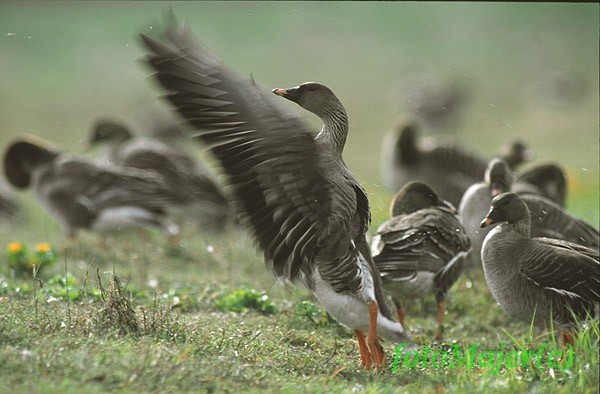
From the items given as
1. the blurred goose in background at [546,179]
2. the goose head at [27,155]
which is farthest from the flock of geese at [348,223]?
the goose head at [27,155]

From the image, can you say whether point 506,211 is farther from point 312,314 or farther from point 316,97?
point 316,97

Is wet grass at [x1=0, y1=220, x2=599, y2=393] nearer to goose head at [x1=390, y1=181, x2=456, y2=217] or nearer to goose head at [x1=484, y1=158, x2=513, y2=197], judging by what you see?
goose head at [x1=390, y1=181, x2=456, y2=217]

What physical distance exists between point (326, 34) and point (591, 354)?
87.3 feet

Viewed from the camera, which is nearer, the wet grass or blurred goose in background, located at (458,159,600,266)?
the wet grass

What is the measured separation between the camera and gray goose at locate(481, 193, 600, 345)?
6543 mm

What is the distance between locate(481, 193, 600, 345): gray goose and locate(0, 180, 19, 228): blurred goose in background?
34.3 ft

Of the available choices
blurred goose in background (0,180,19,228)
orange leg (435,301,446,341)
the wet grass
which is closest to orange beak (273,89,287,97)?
the wet grass

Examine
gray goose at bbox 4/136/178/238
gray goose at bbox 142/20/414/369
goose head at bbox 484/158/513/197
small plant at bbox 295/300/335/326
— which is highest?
gray goose at bbox 142/20/414/369

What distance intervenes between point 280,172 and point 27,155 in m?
6.62

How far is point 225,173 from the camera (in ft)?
18.5

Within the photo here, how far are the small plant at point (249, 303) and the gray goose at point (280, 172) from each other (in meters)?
1.43

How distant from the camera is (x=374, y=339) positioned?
19.5 feet

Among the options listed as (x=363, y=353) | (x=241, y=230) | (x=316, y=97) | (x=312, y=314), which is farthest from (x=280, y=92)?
(x=241, y=230)

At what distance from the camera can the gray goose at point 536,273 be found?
21.5 feet
